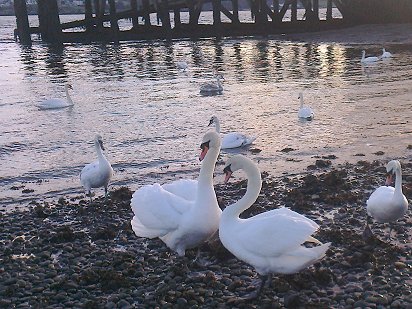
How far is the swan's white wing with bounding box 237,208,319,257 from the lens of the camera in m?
5.27

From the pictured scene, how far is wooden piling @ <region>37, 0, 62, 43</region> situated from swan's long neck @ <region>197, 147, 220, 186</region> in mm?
35669

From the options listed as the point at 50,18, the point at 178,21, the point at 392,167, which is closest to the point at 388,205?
the point at 392,167

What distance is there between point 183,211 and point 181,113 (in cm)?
1082

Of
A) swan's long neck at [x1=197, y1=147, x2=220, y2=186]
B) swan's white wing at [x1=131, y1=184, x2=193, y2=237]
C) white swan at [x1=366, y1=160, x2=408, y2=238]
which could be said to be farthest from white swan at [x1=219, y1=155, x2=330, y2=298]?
white swan at [x1=366, y1=160, x2=408, y2=238]

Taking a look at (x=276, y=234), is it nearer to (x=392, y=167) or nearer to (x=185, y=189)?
(x=185, y=189)

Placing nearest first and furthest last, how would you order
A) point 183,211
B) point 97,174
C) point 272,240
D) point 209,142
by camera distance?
point 272,240 < point 183,211 < point 209,142 < point 97,174

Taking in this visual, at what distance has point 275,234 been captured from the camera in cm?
531

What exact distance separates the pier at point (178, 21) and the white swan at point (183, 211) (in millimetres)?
34472

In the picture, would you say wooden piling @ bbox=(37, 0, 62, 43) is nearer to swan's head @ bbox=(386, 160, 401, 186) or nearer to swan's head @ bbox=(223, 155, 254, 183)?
swan's head @ bbox=(386, 160, 401, 186)

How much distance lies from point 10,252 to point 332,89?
1515 cm

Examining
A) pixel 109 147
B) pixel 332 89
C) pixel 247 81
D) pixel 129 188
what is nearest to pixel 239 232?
pixel 129 188

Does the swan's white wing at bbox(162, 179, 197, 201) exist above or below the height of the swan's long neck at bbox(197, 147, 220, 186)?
below

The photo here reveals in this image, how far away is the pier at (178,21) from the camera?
40.6 m

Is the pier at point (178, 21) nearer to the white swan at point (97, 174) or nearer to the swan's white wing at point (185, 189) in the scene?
the white swan at point (97, 174)
